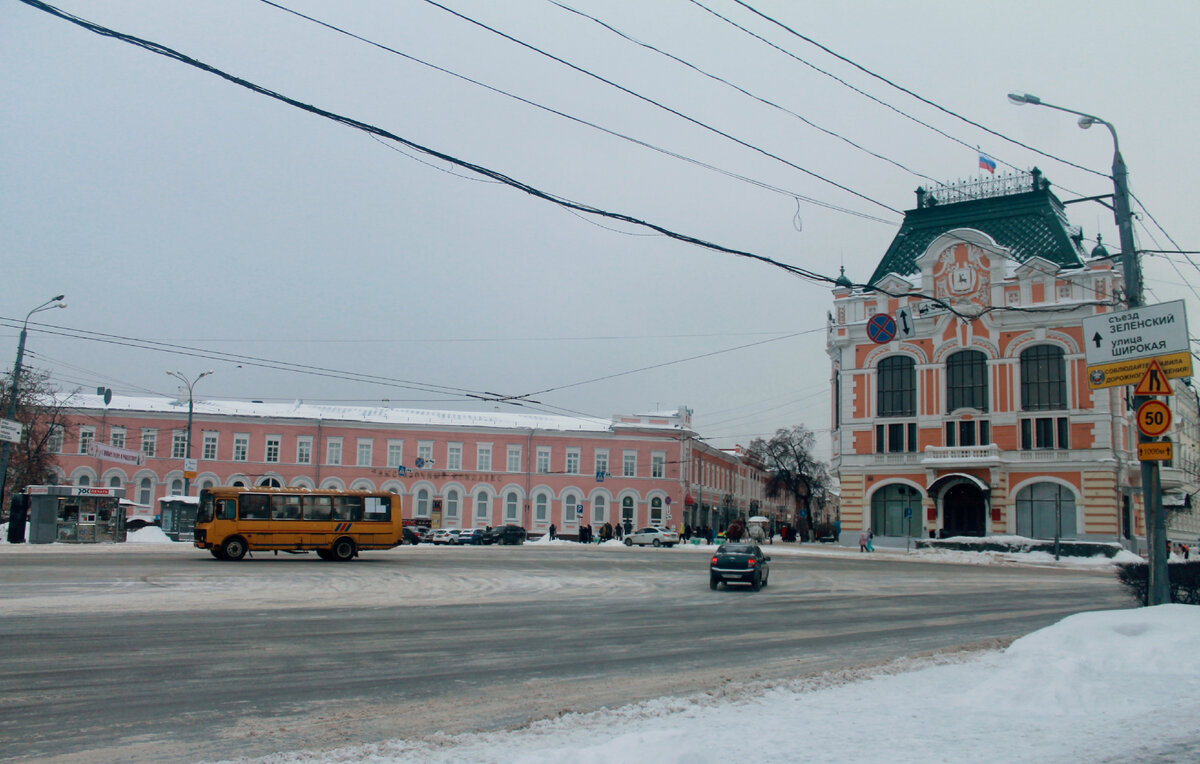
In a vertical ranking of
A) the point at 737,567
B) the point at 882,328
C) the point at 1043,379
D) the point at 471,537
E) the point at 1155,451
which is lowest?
the point at 471,537

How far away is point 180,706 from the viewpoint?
8391 millimetres

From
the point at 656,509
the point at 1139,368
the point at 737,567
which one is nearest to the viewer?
the point at 1139,368

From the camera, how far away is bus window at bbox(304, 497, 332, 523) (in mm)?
32156

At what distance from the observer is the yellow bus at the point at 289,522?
3103 cm

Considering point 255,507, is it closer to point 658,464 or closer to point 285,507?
point 285,507

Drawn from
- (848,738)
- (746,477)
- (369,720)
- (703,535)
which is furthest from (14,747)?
(746,477)

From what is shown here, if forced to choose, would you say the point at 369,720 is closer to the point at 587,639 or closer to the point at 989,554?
the point at 587,639

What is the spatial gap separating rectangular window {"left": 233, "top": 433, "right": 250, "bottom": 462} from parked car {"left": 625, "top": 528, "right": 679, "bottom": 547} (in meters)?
32.3

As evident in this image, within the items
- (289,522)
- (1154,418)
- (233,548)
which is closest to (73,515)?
(233,548)

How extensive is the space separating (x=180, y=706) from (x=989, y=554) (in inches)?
1703

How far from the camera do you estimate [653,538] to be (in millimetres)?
57656

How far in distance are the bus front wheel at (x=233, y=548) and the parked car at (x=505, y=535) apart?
27.0 meters

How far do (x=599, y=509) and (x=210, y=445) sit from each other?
30757 millimetres

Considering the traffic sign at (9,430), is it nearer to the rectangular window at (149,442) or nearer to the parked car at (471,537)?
the parked car at (471,537)
